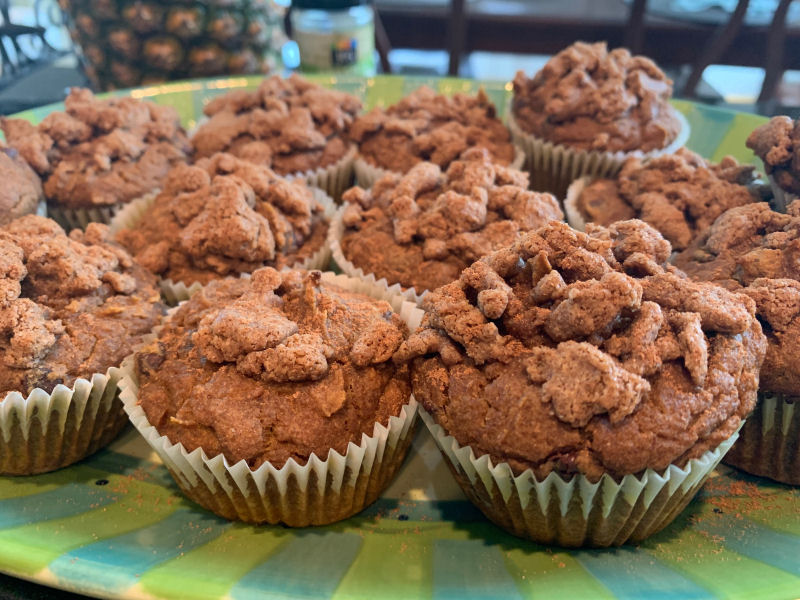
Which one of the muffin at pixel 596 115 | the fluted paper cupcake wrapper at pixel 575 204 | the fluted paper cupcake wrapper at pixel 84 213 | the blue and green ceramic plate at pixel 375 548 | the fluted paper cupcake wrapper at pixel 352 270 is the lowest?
the blue and green ceramic plate at pixel 375 548

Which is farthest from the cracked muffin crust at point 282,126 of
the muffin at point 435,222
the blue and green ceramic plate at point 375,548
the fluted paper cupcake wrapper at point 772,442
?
the fluted paper cupcake wrapper at point 772,442

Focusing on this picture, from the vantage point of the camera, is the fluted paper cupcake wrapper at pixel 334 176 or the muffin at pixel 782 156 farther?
the fluted paper cupcake wrapper at pixel 334 176

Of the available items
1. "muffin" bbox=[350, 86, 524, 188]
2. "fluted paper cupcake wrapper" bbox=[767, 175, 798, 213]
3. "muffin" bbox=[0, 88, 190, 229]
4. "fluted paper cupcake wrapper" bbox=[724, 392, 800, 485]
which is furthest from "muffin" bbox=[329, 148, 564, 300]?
"muffin" bbox=[0, 88, 190, 229]

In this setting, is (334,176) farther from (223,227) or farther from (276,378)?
(276,378)

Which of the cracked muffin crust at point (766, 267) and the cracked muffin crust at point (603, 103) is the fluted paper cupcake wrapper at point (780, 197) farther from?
the cracked muffin crust at point (603, 103)

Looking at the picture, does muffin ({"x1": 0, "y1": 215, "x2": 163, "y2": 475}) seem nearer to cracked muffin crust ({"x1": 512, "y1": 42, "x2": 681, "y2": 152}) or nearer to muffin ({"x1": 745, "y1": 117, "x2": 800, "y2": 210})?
cracked muffin crust ({"x1": 512, "y1": 42, "x2": 681, "y2": 152})

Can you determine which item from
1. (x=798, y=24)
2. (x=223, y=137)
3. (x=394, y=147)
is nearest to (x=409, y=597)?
(x=394, y=147)
